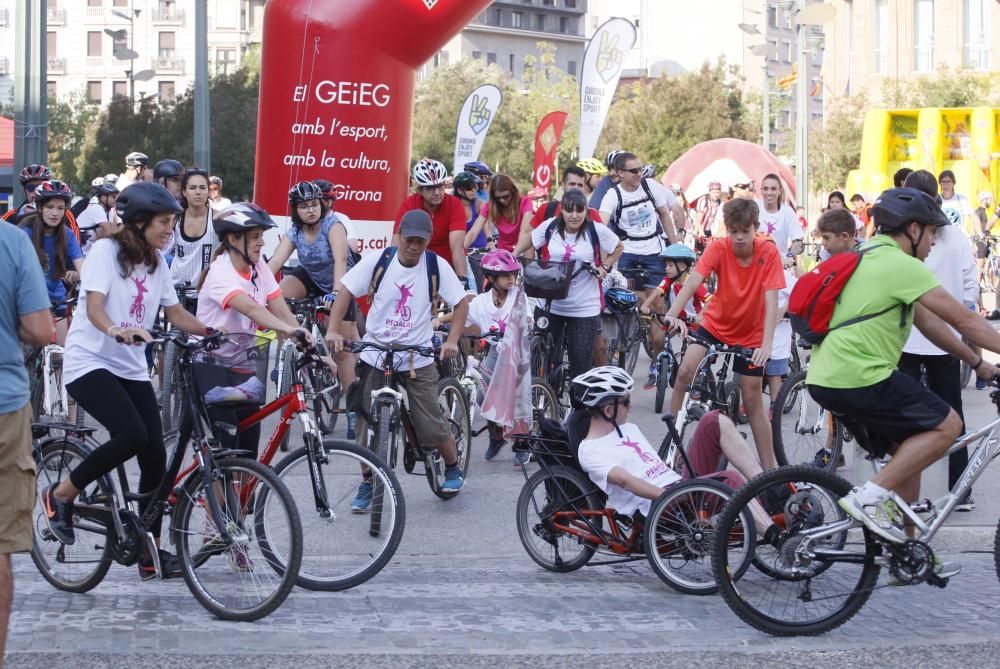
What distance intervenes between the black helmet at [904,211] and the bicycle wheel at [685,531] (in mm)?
1325

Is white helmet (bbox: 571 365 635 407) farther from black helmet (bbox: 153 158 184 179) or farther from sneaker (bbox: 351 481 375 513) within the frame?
black helmet (bbox: 153 158 184 179)

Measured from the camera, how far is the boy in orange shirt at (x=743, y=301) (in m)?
8.90

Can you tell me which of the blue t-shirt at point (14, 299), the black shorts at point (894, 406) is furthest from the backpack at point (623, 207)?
the blue t-shirt at point (14, 299)

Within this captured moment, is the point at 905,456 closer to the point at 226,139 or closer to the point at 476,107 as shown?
the point at 476,107

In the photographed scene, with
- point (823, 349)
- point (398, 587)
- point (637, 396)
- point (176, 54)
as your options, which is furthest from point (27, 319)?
point (176, 54)

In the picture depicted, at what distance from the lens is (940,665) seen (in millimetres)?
5570

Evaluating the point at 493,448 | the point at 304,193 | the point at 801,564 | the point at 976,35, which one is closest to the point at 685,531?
the point at 801,564

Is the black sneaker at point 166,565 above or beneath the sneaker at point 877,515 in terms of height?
beneath

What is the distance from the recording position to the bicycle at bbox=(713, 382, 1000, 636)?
19.4ft

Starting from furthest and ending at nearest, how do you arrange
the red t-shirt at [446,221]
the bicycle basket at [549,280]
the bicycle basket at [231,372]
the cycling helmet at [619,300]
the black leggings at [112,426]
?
1. the cycling helmet at [619,300]
2. the red t-shirt at [446,221]
3. the bicycle basket at [549,280]
4. the bicycle basket at [231,372]
5. the black leggings at [112,426]

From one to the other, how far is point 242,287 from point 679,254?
254 inches

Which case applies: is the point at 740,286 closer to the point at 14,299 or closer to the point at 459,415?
the point at 459,415

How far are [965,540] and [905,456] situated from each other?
6.42 ft

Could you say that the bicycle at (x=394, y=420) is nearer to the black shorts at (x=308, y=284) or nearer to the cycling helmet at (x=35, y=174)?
the black shorts at (x=308, y=284)
